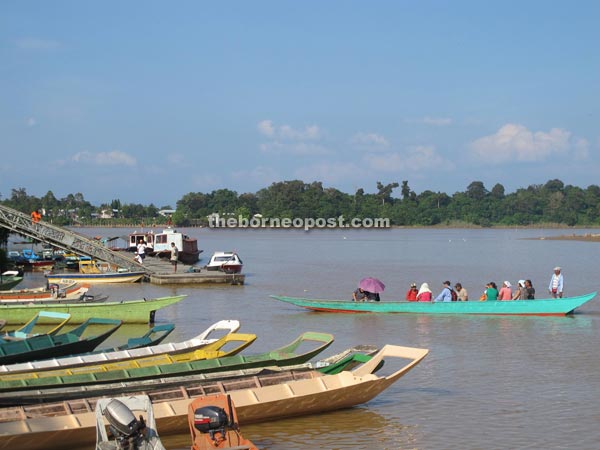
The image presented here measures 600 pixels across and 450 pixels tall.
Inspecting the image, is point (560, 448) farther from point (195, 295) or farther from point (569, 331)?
point (195, 295)

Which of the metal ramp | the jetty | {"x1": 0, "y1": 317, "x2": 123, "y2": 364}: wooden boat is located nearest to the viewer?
{"x1": 0, "y1": 317, "x2": 123, "y2": 364}: wooden boat

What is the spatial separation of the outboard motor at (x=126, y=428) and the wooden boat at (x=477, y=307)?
1765cm

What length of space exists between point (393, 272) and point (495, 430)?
40.8 metres

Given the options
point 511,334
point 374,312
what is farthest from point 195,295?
point 511,334

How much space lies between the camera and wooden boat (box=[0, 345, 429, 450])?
441 inches

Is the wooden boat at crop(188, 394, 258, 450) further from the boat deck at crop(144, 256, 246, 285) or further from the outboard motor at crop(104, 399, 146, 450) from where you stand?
the boat deck at crop(144, 256, 246, 285)

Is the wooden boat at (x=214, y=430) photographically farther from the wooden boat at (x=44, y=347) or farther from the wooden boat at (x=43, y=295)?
the wooden boat at (x=43, y=295)

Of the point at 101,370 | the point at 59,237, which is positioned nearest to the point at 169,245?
the point at 59,237

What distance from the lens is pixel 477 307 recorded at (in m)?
25.7

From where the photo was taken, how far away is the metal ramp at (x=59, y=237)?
40500 mm

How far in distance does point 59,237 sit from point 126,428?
34.1 meters

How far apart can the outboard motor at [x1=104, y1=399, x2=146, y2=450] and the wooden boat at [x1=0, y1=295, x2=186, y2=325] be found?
14.2 metres

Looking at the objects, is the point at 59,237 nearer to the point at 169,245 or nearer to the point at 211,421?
the point at 169,245

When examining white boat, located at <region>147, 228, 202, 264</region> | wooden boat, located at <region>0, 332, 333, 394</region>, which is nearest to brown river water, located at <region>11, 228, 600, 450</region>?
wooden boat, located at <region>0, 332, 333, 394</region>
